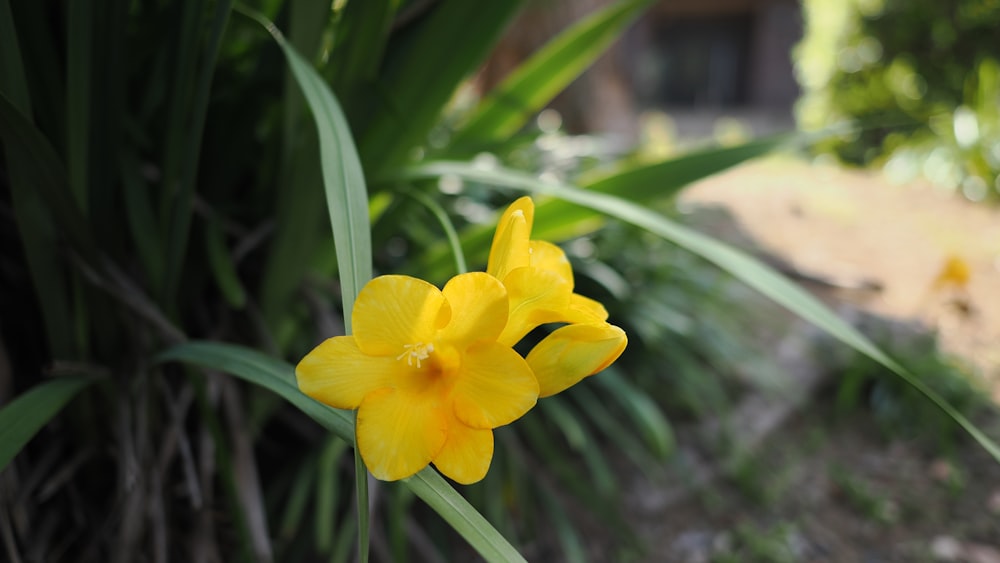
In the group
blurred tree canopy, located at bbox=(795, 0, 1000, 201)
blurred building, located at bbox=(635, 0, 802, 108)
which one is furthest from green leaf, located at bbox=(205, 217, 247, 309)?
blurred building, located at bbox=(635, 0, 802, 108)

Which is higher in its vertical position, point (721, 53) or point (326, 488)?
point (326, 488)

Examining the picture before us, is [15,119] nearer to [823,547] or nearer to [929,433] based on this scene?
[823,547]

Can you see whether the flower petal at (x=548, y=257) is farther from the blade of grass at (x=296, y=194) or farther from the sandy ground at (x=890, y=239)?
the sandy ground at (x=890, y=239)

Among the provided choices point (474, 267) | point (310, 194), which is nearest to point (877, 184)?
point (474, 267)

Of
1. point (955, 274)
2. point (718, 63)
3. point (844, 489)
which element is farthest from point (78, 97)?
point (718, 63)

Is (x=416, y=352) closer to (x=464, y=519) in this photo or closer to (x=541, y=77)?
(x=464, y=519)

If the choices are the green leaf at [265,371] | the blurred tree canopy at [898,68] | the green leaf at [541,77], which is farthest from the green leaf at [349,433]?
the blurred tree canopy at [898,68]
